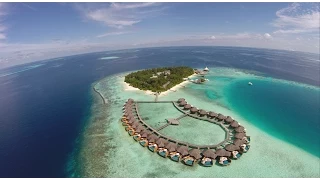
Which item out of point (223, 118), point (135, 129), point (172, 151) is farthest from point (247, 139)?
point (135, 129)

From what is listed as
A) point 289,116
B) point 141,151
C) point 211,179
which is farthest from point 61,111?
point 289,116

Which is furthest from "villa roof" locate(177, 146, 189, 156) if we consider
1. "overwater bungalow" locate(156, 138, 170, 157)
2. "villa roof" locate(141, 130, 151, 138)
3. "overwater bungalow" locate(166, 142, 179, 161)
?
"villa roof" locate(141, 130, 151, 138)

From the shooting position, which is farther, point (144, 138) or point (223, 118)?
point (223, 118)

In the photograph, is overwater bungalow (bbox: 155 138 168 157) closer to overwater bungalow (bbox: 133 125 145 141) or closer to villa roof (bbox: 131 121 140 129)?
overwater bungalow (bbox: 133 125 145 141)

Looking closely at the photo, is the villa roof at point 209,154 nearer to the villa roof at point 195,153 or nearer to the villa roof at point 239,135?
the villa roof at point 195,153

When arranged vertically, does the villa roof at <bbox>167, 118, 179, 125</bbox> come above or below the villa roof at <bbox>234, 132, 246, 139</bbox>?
above

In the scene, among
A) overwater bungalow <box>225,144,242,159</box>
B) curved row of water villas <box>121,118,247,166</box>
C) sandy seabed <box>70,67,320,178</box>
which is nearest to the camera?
sandy seabed <box>70,67,320,178</box>

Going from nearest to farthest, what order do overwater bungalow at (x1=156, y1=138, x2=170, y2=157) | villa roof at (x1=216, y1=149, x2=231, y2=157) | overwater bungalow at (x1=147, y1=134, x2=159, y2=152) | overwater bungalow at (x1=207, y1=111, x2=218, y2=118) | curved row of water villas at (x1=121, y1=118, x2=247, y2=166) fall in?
curved row of water villas at (x1=121, y1=118, x2=247, y2=166), villa roof at (x1=216, y1=149, x2=231, y2=157), overwater bungalow at (x1=156, y1=138, x2=170, y2=157), overwater bungalow at (x1=147, y1=134, x2=159, y2=152), overwater bungalow at (x1=207, y1=111, x2=218, y2=118)

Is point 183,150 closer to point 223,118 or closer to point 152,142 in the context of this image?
point 152,142

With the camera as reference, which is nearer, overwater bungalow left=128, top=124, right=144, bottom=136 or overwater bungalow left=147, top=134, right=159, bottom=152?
overwater bungalow left=147, top=134, right=159, bottom=152
